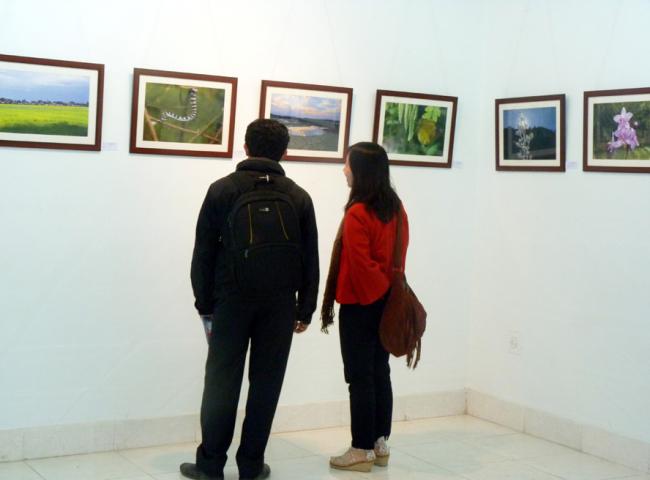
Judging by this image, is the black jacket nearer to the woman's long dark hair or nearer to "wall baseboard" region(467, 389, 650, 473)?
the woman's long dark hair

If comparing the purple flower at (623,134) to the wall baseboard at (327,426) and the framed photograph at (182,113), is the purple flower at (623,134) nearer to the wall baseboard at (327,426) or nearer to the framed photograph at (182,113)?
the wall baseboard at (327,426)

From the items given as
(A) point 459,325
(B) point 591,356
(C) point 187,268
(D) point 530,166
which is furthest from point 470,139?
(C) point 187,268

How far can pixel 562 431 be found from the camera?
234 inches

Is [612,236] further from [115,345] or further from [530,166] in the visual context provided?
[115,345]

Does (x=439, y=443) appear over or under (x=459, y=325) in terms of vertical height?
under

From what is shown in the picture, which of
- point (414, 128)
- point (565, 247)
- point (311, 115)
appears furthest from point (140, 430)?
point (565, 247)

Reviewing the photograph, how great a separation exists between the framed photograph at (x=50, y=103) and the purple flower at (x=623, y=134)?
2990mm

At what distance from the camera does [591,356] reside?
577cm

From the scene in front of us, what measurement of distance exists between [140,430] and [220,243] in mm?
1438

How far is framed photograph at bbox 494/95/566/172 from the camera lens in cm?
601

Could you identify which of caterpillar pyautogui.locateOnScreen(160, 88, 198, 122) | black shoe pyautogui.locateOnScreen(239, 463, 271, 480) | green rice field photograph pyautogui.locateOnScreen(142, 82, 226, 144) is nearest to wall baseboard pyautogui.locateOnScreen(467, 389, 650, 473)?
black shoe pyautogui.locateOnScreen(239, 463, 271, 480)

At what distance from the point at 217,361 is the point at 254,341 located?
209 mm

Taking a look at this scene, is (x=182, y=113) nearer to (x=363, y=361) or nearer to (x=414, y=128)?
(x=414, y=128)

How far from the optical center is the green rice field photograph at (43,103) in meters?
4.98
